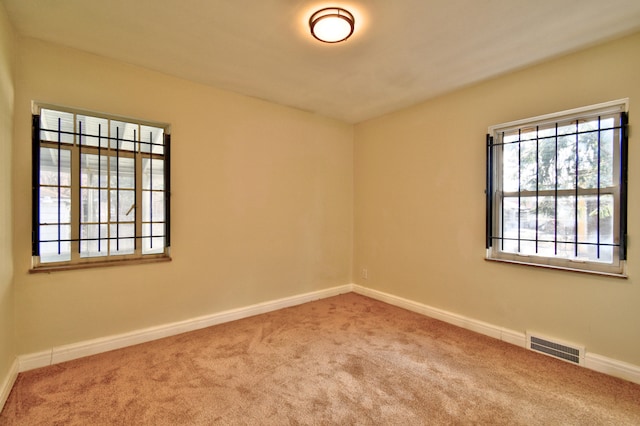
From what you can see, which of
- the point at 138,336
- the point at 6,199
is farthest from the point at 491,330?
the point at 6,199

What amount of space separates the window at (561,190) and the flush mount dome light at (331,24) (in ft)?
5.89

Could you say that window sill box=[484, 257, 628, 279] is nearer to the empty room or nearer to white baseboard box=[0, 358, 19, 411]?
the empty room

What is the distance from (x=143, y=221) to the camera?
9.08 ft

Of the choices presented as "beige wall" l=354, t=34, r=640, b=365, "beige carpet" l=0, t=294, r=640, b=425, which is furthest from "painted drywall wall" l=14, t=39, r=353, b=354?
"beige wall" l=354, t=34, r=640, b=365

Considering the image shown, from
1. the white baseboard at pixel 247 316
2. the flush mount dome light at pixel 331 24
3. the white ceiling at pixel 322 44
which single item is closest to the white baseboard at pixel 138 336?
the white baseboard at pixel 247 316

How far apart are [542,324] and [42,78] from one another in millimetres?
4623

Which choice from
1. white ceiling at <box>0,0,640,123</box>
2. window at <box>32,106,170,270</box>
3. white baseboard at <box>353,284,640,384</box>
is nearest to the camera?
white ceiling at <box>0,0,640,123</box>

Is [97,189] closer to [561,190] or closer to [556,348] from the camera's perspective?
[561,190]

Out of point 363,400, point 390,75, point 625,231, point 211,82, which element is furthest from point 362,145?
point 363,400

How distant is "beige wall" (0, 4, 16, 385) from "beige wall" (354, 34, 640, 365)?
3571 millimetres

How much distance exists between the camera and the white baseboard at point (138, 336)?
2.26 m

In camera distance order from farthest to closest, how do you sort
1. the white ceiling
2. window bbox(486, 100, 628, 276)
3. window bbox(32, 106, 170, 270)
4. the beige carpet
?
window bbox(32, 106, 170, 270)
window bbox(486, 100, 628, 276)
the white ceiling
the beige carpet

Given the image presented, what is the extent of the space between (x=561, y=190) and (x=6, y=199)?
14.1 feet

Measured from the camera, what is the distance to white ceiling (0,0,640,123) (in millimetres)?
1877
